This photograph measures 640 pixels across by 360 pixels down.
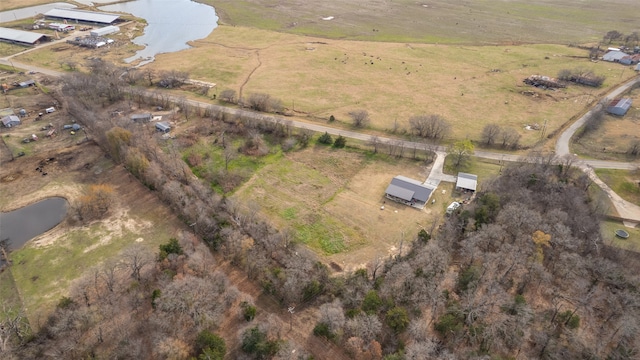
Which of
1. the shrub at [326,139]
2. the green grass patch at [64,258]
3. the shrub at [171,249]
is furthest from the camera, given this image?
the shrub at [326,139]

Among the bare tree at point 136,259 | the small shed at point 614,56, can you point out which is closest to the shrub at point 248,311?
the bare tree at point 136,259

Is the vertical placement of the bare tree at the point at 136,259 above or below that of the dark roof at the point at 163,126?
below

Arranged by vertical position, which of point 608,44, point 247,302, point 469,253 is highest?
point 608,44

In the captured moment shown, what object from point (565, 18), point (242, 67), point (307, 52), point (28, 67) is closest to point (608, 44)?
point (565, 18)

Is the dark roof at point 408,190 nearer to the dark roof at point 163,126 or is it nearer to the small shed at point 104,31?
the dark roof at point 163,126

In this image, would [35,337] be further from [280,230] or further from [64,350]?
[280,230]

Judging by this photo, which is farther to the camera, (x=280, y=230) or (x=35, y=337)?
(x=280, y=230)
